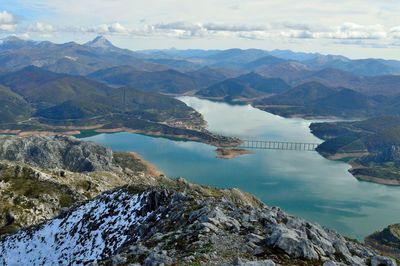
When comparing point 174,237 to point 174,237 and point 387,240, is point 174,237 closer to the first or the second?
point 174,237

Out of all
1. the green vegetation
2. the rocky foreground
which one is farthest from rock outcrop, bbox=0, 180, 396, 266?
the green vegetation

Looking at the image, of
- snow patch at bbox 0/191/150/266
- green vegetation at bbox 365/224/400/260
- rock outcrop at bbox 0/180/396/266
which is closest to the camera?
rock outcrop at bbox 0/180/396/266

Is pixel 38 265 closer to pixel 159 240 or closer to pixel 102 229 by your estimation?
pixel 102 229

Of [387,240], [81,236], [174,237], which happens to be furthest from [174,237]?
[387,240]

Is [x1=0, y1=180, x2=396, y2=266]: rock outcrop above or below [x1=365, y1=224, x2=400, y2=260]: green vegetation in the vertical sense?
above

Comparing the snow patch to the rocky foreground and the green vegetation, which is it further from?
the green vegetation

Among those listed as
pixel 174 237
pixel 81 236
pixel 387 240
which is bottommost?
pixel 387 240

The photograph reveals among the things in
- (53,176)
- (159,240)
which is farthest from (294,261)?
(53,176)

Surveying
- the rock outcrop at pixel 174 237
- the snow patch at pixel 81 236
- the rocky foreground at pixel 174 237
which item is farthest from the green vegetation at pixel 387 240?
the snow patch at pixel 81 236
